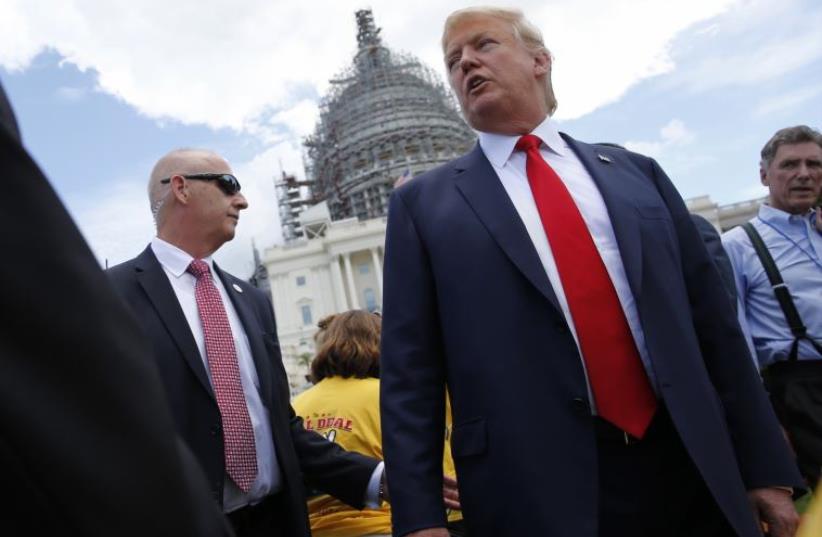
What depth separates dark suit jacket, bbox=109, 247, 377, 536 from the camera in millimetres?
2830

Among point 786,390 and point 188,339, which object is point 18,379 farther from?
point 786,390

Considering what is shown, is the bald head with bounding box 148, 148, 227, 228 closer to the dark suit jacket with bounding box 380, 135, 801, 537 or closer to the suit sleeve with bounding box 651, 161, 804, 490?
the dark suit jacket with bounding box 380, 135, 801, 537

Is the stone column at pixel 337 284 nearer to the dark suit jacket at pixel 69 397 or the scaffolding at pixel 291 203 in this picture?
the scaffolding at pixel 291 203

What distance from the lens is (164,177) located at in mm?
3672

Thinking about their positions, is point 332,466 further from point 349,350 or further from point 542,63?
point 542,63

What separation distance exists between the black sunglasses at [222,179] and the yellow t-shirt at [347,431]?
132 cm

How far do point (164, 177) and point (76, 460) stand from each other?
3.33 metres

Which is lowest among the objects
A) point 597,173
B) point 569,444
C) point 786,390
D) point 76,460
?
point 786,390

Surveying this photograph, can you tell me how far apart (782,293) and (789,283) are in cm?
13

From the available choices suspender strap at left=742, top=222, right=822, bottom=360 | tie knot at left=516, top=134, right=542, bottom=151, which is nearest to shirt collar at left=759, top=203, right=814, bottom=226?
suspender strap at left=742, top=222, right=822, bottom=360

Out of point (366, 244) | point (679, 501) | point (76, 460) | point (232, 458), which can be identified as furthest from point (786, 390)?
point (366, 244)

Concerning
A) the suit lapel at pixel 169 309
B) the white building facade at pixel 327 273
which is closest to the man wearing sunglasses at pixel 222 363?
the suit lapel at pixel 169 309

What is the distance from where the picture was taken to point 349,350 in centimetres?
408

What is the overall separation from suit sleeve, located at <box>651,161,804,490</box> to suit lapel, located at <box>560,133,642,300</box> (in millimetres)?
272
